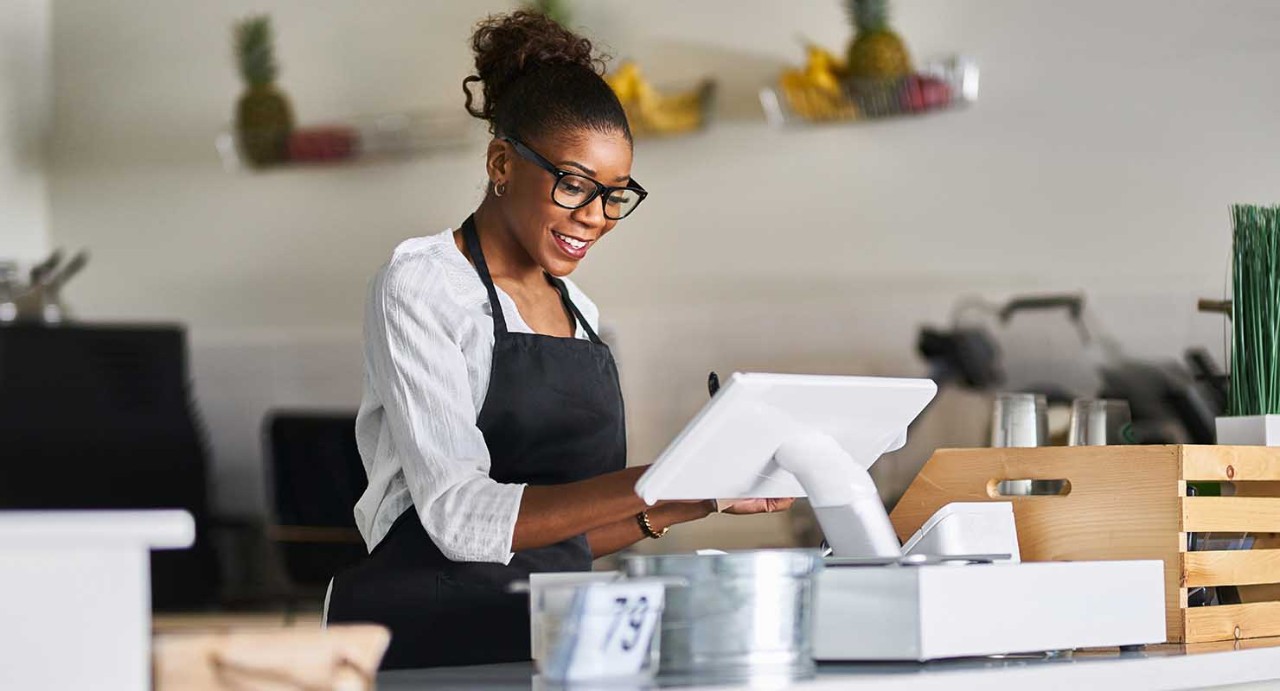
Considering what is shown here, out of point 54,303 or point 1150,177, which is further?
point 54,303

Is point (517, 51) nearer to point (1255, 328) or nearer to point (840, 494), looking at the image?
point (840, 494)

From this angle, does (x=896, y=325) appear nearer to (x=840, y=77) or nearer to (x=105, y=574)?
(x=840, y=77)

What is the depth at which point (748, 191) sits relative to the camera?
14.1 feet

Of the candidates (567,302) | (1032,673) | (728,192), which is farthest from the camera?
(728,192)

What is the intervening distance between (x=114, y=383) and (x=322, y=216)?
87cm

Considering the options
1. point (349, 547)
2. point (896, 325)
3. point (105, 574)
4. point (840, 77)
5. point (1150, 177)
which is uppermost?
point (840, 77)

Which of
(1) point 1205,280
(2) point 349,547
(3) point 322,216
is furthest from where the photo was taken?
(3) point 322,216

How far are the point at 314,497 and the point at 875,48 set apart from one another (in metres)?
1.82

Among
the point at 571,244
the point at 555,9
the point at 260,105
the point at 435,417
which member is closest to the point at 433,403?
the point at 435,417

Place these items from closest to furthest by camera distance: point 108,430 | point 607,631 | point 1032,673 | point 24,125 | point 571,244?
1. point 607,631
2. point 1032,673
3. point 571,244
4. point 108,430
5. point 24,125

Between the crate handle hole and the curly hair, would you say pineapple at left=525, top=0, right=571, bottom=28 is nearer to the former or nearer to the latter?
the curly hair

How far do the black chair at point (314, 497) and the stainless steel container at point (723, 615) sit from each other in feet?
9.39

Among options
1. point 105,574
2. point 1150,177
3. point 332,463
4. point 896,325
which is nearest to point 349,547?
point 332,463

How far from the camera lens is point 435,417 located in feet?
5.46
